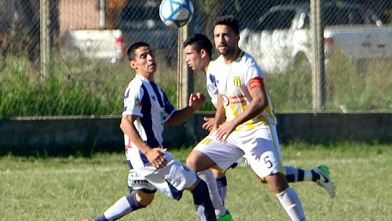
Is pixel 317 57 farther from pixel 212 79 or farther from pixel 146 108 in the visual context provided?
pixel 146 108

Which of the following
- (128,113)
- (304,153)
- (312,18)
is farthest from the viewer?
(312,18)

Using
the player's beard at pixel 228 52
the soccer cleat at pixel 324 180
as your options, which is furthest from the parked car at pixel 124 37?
the player's beard at pixel 228 52

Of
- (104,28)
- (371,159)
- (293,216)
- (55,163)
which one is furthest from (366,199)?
(104,28)

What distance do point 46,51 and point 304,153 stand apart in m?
3.51

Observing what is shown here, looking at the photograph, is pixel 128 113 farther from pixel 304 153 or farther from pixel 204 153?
pixel 304 153

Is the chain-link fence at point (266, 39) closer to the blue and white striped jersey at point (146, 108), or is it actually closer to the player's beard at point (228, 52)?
the player's beard at point (228, 52)

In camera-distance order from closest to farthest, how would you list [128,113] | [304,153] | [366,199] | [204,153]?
1. [128,113]
2. [204,153]
3. [366,199]
4. [304,153]

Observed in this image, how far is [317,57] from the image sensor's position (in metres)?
14.4

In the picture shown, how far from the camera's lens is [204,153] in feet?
27.8

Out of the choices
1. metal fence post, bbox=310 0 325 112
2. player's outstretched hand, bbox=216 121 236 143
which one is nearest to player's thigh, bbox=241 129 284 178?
player's outstretched hand, bbox=216 121 236 143

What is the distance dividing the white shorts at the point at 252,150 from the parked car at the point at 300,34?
6049mm

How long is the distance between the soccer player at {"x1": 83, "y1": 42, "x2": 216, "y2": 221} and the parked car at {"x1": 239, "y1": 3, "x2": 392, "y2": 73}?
655cm

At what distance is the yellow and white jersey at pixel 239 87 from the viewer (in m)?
8.13

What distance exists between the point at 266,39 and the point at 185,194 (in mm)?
4775
